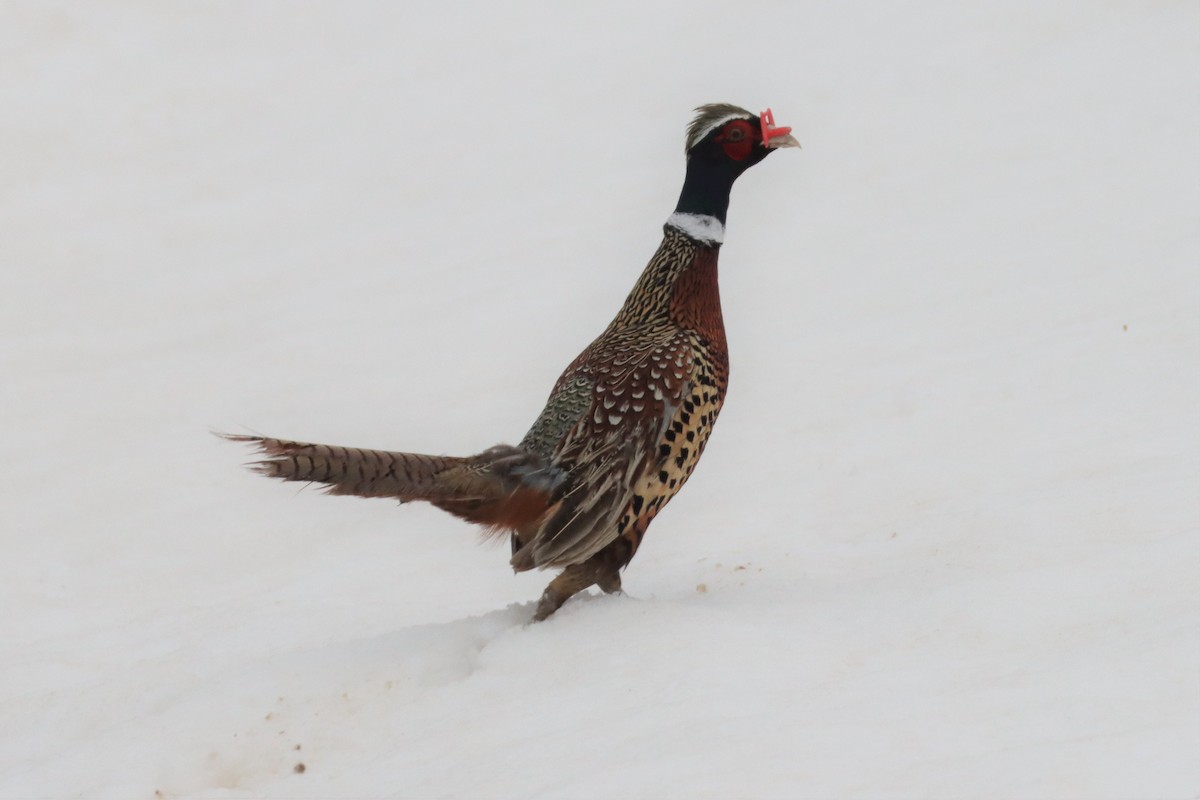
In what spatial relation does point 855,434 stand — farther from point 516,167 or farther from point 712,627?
point 516,167

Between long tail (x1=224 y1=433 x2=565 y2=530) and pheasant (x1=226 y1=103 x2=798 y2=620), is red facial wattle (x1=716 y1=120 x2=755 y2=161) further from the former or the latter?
long tail (x1=224 y1=433 x2=565 y2=530)

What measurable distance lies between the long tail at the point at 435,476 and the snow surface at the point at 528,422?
0.39 meters

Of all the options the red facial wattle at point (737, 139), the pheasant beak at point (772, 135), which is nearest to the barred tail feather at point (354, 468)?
the red facial wattle at point (737, 139)

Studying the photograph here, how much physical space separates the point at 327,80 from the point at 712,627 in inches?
329

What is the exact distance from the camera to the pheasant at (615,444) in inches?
178

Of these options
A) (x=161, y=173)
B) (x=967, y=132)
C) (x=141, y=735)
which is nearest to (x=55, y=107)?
(x=161, y=173)

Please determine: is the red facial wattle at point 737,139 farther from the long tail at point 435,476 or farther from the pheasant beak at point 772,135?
the long tail at point 435,476

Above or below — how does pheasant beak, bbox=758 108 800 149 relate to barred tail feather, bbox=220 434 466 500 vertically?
above

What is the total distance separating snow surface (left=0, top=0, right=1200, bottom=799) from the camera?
3.81m

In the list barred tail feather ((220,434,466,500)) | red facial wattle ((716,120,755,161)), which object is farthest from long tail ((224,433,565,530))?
red facial wattle ((716,120,755,161))

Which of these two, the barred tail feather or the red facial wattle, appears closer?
the barred tail feather

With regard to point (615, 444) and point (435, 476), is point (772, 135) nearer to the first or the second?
point (615, 444)

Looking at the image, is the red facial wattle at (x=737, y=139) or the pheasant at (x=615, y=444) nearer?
the pheasant at (x=615, y=444)

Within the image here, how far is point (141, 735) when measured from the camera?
171 inches
